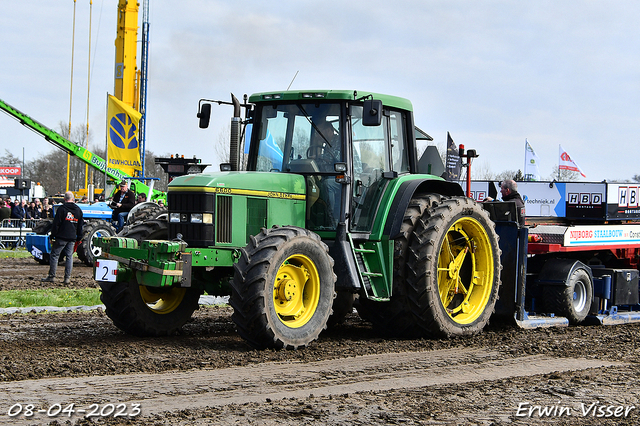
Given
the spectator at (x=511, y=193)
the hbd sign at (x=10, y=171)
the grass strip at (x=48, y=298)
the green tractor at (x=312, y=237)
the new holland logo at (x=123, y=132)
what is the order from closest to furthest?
the green tractor at (x=312, y=237), the spectator at (x=511, y=193), the grass strip at (x=48, y=298), the new holland logo at (x=123, y=132), the hbd sign at (x=10, y=171)

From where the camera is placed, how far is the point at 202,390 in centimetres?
545

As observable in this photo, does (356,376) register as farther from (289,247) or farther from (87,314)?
(87,314)

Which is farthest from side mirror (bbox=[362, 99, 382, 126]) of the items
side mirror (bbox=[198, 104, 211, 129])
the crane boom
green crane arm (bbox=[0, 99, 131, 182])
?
the crane boom

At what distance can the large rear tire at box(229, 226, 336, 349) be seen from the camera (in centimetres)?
666

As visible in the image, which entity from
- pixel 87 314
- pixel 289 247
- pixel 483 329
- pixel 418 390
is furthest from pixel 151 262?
pixel 483 329

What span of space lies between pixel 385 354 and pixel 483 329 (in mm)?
2444

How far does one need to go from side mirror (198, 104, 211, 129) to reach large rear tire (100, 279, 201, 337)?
1.87 metres

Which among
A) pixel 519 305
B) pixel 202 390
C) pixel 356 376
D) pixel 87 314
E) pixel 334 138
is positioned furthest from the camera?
pixel 87 314

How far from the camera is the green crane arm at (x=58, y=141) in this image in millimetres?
18672

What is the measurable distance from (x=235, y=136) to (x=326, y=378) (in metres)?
3.20

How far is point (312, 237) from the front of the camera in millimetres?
7188

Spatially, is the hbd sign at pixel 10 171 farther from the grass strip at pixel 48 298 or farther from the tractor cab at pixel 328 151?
the tractor cab at pixel 328 151

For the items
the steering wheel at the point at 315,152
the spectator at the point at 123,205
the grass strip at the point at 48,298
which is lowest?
the grass strip at the point at 48,298

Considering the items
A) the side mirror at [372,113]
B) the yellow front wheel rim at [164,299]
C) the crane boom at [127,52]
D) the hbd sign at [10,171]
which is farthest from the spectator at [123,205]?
the hbd sign at [10,171]
